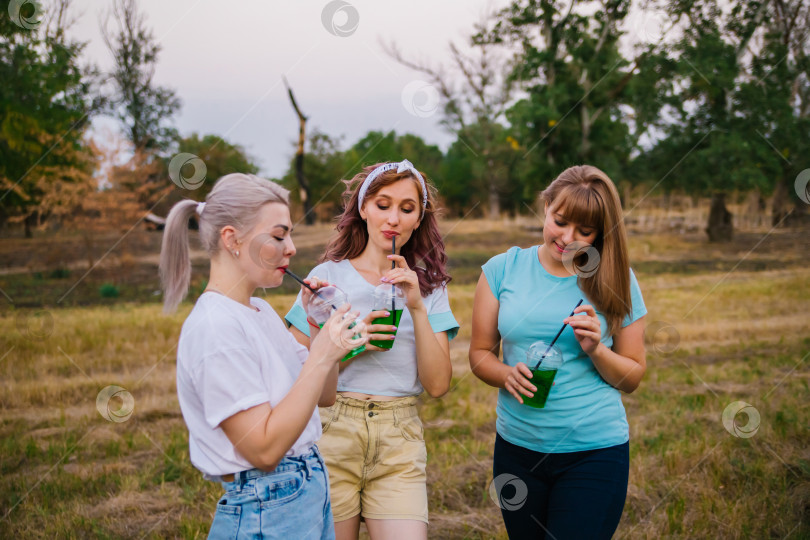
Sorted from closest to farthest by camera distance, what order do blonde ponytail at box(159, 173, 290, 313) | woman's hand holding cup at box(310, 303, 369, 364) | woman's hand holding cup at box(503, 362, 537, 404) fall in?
woman's hand holding cup at box(310, 303, 369, 364) → blonde ponytail at box(159, 173, 290, 313) → woman's hand holding cup at box(503, 362, 537, 404)

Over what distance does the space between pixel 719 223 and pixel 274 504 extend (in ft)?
58.5

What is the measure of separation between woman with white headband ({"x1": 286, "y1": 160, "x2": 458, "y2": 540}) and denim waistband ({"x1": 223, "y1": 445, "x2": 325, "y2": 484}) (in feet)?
1.35

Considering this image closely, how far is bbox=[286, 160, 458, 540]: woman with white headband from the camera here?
248 centimetres

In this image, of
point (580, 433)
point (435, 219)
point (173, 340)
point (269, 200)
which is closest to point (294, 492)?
point (269, 200)

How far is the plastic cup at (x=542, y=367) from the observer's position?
8.23ft

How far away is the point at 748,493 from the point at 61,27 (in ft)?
37.7

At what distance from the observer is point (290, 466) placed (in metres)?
1.95

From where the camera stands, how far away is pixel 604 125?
18.8 metres

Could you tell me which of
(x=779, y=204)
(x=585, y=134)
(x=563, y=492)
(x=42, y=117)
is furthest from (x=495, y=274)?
(x=779, y=204)

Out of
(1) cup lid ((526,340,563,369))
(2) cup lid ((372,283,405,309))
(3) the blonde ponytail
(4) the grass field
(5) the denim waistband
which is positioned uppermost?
(3) the blonde ponytail

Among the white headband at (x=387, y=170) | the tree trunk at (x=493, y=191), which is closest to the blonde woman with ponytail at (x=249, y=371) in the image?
the white headband at (x=387, y=170)

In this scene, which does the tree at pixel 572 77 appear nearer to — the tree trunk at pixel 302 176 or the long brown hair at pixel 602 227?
the tree trunk at pixel 302 176

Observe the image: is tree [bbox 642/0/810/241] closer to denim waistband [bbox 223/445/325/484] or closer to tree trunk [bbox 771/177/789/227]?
tree trunk [bbox 771/177/789/227]

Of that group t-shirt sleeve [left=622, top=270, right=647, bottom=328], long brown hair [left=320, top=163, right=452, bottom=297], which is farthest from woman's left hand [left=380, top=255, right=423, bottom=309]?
t-shirt sleeve [left=622, top=270, right=647, bottom=328]
